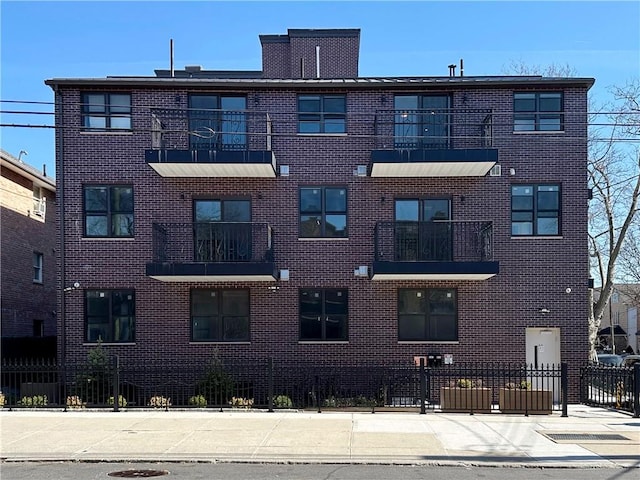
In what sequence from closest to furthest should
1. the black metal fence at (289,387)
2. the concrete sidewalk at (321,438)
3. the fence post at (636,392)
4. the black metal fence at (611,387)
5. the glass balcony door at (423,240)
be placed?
the concrete sidewalk at (321,438), the fence post at (636,392), the black metal fence at (611,387), the black metal fence at (289,387), the glass balcony door at (423,240)

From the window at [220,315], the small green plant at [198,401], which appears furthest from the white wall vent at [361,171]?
the small green plant at [198,401]

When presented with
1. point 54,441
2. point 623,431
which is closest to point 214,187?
point 54,441

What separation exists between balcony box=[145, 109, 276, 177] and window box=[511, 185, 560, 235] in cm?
715

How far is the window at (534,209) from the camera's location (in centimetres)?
1984

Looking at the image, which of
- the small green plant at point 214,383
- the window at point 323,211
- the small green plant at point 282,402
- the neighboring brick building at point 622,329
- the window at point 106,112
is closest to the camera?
the small green plant at point 282,402

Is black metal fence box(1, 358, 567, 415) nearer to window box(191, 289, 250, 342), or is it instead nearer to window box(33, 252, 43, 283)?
window box(191, 289, 250, 342)

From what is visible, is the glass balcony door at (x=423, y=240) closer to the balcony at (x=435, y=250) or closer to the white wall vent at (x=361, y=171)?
the balcony at (x=435, y=250)

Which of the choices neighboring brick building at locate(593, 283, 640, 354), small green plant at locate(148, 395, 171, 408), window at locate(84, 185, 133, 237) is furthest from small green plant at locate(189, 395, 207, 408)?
neighboring brick building at locate(593, 283, 640, 354)

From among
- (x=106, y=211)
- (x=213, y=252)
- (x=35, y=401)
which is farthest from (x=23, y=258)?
(x=35, y=401)

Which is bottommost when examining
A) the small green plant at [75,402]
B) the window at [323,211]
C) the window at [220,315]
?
the small green plant at [75,402]

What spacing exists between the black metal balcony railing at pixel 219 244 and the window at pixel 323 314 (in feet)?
5.79

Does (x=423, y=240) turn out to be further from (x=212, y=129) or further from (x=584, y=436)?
(x=584, y=436)

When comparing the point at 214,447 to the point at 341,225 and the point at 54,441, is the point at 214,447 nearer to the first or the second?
the point at 54,441

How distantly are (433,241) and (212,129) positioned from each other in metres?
7.11
